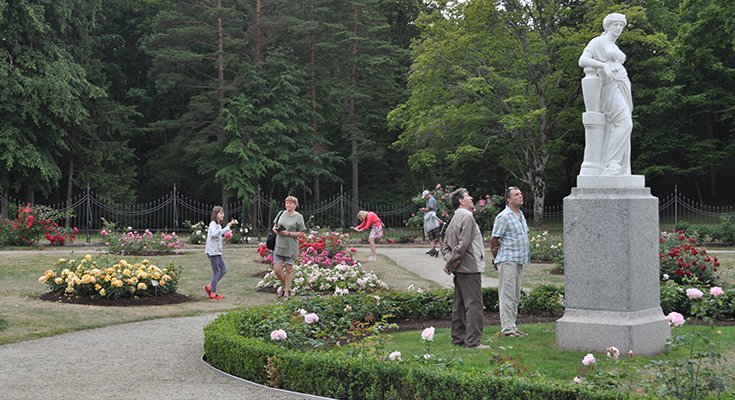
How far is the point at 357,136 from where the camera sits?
41.0m

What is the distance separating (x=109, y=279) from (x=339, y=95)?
93.6 ft

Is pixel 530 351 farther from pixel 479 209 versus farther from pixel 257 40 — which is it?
pixel 257 40

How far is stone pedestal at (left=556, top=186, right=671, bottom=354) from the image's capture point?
26.8ft

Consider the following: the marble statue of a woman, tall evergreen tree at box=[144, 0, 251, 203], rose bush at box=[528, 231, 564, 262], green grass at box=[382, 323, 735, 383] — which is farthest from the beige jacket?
tall evergreen tree at box=[144, 0, 251, 203]

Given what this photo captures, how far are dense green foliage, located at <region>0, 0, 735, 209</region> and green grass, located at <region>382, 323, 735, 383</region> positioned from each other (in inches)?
918

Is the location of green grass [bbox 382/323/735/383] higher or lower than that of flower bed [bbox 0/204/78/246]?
lower

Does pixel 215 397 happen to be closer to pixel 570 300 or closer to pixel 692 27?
pixel 570 300

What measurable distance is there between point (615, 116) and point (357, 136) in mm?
32395

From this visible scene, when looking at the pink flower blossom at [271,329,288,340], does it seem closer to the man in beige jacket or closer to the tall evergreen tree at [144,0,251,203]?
the man in beige jacket

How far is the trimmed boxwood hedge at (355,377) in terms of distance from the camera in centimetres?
557

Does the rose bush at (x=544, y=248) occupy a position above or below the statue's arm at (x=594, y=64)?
below

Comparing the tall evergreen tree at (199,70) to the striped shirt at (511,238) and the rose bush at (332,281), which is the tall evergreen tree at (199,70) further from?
the striped shirt at (511,238)

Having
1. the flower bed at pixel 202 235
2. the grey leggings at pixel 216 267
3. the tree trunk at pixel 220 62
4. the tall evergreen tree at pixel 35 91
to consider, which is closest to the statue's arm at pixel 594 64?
the grey leggings at pixel 216 267

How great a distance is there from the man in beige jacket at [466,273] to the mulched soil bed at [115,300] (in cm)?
594
